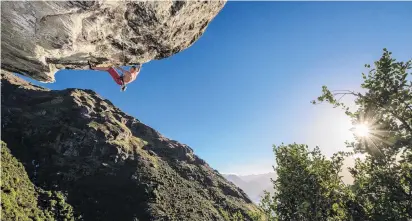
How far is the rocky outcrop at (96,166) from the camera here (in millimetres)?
122500

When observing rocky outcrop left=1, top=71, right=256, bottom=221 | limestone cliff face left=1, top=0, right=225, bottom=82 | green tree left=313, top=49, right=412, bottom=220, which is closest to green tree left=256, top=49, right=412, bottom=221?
green tree left=313, top=49, right=412, bottom=220

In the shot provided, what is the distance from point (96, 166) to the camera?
5684 inches

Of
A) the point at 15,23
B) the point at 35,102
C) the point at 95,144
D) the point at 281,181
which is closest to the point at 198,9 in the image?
the point at 15,23

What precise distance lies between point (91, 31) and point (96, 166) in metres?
148

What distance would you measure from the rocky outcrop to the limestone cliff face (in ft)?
367

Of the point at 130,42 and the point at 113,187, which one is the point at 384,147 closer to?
the point at 130,42

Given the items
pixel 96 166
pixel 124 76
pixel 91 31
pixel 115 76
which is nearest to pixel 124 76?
pixel 124 76

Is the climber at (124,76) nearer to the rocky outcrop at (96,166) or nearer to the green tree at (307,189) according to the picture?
the green tree at (307,189)

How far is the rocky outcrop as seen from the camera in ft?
402

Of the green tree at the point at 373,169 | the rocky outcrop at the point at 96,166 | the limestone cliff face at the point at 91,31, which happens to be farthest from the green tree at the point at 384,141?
the rocky outcrop at the point at 96,166

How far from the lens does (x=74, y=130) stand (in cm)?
16025

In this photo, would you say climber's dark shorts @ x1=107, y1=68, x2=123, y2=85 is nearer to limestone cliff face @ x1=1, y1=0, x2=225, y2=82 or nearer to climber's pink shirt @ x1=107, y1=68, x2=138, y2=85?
climber's pink shirt @ x1=107, y1=68, x2=138, y2=85

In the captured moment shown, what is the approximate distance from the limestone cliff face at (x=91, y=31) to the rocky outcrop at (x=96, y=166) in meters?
112

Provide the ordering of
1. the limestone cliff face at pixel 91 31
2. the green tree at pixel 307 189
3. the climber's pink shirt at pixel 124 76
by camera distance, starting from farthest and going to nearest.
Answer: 1. the green tree at pixel 307 189
2. the climber's pink shirt at pixel 124 76
3. the limestone cliff face at pixel 91 31
